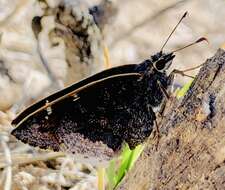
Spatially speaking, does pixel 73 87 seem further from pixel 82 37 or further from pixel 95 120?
pixel 82 37

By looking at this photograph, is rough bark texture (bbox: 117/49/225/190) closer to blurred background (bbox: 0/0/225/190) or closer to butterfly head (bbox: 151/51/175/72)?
butterfly head (bbox: 151/51/175/72)

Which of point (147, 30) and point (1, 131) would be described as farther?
point (147, 30)

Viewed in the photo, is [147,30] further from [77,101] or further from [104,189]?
[77,101]

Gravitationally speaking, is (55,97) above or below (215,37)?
below

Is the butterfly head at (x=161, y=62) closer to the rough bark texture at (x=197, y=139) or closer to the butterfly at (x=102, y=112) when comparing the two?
the butterfly at (x=102, y=112)

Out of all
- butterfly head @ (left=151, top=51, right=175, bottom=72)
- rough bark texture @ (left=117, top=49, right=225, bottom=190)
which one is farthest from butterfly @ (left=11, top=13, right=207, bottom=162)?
rough bark texture @ (left=117, top=49, right=225, bottom=190)

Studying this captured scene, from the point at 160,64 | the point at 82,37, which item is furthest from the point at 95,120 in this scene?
the point at 82,37

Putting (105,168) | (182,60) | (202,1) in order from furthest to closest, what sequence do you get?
(202,1) < (182,60) < (105,168)

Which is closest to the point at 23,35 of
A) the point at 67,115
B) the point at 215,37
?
the point at 215,37

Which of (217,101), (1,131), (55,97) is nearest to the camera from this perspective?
(217,101)
